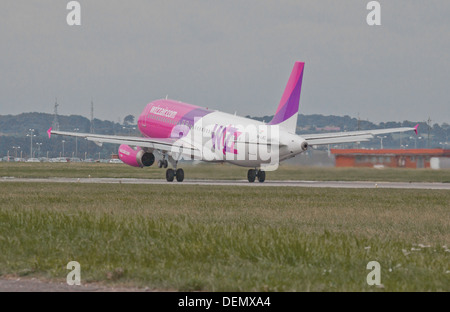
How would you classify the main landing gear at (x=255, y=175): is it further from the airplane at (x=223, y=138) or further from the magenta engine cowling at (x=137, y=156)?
the magenta engine cowling at (x=137, y=156)

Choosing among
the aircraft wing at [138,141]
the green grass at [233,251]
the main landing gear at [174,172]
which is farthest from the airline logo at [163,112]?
the green grass at [233,251]

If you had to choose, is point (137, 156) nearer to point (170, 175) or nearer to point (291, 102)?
point (170, 175)

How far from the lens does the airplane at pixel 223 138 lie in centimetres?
4984

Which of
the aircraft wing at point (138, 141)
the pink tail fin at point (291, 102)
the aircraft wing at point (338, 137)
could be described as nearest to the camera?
the pink tail fin at point (291, 102)

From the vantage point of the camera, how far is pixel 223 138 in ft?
171

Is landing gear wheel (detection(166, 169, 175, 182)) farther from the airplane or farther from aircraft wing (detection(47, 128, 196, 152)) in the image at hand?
aircraft wing (detection(47, 128, 196, 152))

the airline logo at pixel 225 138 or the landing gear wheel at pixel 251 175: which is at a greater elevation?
the airline logo at pixel 225 138

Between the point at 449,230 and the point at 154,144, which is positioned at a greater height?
the point at 154,144

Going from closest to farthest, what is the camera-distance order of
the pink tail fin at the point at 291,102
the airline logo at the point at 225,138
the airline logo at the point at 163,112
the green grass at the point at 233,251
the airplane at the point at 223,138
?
the green grass at the point at 233,251
the airplane at the point at 223,138
the airline logo at the point at 225,138
the pink tail fin at the point at 291,102
the airline logo at the point at 163,112
